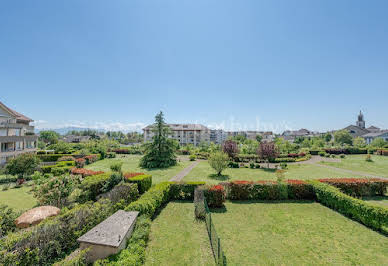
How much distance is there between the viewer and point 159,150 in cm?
2898

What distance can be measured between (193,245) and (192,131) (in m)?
80.5

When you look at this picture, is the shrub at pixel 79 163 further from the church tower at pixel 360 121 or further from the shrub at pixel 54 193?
the church tower at pixel 360 121

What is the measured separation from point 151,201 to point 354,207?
1286cm

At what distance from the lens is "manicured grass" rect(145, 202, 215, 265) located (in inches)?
272

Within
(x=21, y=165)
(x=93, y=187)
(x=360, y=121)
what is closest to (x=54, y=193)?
(x=93, y=187)

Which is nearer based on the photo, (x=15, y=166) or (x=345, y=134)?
(x=15, y=166)

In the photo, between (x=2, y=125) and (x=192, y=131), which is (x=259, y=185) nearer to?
(x=2, y=125)

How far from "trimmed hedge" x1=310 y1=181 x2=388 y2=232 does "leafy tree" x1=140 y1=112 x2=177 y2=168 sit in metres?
21.4

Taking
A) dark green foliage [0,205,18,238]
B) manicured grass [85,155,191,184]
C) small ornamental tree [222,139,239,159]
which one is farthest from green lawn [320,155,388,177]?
dark green foliage [0,205,18,238]

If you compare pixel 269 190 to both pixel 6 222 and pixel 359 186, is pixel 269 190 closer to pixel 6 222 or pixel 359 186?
pixel 359 186

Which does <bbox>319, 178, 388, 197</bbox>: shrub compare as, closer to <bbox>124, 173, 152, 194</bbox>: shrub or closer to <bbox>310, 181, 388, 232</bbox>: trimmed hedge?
<bbox>310, 181, 388, 232</bbox>: trimmed hedge

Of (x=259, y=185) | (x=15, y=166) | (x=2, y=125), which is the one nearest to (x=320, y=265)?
(x=259, y=185)

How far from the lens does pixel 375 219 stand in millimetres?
9164

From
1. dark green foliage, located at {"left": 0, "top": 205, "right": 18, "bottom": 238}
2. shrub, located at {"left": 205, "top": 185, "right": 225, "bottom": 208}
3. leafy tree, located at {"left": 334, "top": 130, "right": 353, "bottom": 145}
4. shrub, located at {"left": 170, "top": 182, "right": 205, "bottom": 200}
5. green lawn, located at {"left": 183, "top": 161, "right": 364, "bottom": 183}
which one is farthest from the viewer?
leafy tree, located at {"left": 334, "top": 130, "right": 353, "bottom": 145}
